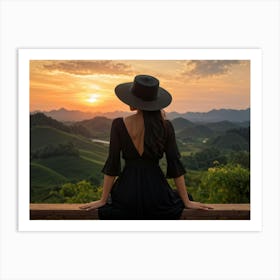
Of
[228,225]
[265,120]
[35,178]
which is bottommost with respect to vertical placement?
[228,225]

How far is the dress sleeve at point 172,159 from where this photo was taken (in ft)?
14.0

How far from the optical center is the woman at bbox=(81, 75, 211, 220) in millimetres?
4203

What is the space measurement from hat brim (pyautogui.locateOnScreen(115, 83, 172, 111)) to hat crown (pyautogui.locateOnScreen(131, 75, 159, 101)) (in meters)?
0.03

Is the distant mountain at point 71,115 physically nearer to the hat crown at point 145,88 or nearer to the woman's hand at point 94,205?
the hat crown at point 145,88

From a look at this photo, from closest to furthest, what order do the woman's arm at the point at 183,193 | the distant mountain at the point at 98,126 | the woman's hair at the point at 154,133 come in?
the woman's hair at the point at 154,133 → the woman's arm at the point at 183,193 → the distant mountain at the point at 98,126

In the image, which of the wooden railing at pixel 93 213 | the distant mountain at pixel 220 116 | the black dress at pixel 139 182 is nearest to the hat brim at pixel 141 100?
the black dress at pixel 139 182

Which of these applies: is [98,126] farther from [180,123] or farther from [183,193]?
[183,193]

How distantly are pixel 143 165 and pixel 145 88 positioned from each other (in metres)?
0.56

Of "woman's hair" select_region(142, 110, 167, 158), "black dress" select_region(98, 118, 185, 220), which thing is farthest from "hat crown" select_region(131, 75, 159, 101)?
"black dress" select_region(98, 118, 185, 220)

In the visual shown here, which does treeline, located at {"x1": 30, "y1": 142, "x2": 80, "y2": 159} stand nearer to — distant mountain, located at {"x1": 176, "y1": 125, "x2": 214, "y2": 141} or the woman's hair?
the woman's hair
